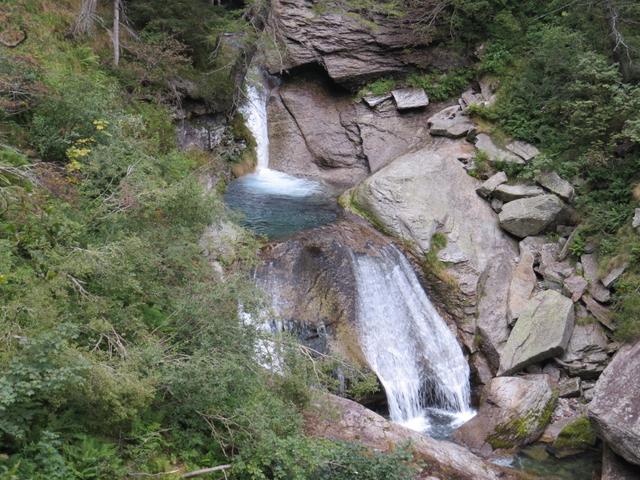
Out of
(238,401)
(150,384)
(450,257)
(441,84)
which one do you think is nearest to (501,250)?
(450,257)

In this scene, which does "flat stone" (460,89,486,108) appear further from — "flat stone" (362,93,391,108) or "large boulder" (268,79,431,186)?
"flat stone" (362,93,391,108)

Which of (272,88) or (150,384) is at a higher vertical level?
(272,88)

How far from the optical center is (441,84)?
1706 centimetres

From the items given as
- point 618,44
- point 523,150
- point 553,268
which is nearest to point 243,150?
point 523,150

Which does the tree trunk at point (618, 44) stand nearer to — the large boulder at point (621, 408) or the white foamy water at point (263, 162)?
the large boulder at point (621, 408)

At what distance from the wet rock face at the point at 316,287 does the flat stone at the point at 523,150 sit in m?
4.68

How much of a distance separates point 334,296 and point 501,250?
4.32 meters

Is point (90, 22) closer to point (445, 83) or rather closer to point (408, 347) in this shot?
point (408, 347)

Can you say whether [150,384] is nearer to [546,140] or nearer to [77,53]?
[77,53]

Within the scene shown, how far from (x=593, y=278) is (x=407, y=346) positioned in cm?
409

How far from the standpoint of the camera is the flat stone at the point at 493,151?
13336mm

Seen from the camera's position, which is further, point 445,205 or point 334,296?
point 445,205

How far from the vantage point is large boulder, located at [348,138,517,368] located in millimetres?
11383

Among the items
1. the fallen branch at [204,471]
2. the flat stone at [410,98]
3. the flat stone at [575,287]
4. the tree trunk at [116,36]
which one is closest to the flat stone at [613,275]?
the flat stone at [575,287]
